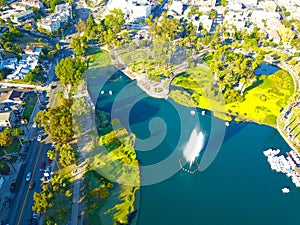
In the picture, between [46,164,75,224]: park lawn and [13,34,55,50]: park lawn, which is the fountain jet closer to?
[46,164,75,224]: park lawn

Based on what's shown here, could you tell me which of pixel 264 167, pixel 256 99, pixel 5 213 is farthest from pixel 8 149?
pixel 256 99

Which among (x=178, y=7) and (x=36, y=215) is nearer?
(x=36, y=215)

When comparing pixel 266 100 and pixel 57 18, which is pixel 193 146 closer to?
pixel 266 100

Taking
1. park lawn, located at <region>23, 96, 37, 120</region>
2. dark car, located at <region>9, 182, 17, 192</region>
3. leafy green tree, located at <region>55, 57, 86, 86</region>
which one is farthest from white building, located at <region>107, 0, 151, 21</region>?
dark car, located at <region>9, 182, 17, 192</region>

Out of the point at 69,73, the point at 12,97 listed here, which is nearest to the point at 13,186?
the point at 12,97

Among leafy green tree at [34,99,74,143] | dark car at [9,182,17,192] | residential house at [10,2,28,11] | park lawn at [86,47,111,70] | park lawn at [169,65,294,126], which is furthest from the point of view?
residential house at [10,2,28,11]

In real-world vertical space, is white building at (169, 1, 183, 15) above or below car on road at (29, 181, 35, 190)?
above

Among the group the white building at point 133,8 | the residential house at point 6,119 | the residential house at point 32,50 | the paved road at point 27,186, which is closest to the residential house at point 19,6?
the residential house at point 32,50
